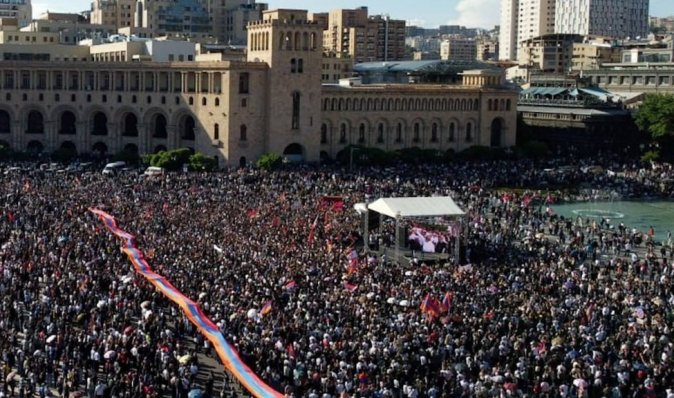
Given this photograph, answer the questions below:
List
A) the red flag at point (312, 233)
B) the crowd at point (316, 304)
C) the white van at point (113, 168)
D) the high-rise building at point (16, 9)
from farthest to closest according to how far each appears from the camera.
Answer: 1. the high-rise building at point (16, 9)
2. the white van at point (113, 168)
3. the red flag at point (312, 233)
4. the crowd at point (316, 304)

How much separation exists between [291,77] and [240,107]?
5081mm

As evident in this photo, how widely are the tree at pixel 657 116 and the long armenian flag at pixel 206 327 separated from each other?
6340 cm

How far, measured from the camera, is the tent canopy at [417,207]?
52.9m

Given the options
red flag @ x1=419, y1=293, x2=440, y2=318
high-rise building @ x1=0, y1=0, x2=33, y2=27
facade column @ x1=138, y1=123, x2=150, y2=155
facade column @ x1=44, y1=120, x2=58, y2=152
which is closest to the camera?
red flag @ x1=419, y1=293, x2=440, y2=318

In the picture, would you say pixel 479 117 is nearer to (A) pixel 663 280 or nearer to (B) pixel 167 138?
(B) pixel 167 138

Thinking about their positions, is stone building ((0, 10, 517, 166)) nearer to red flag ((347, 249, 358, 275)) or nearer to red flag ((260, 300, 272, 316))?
red flag ((347, 249, 358, 275))

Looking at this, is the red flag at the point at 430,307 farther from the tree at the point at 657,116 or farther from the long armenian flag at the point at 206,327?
the tree at the point at 657,116

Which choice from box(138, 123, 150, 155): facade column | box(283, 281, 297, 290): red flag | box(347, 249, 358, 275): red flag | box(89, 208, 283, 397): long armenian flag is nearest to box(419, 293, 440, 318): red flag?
box(283, 281, 297, 290): red flag

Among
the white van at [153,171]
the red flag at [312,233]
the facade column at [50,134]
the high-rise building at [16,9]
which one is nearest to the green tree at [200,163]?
the white van at [153,171]

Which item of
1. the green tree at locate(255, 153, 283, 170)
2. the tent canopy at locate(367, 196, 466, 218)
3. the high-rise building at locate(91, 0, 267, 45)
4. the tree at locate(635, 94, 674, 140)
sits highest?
the high-rise building at locate(91, 0, 267, 45)

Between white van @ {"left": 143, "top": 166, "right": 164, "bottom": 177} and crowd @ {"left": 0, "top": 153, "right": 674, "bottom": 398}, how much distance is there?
12.2 metres

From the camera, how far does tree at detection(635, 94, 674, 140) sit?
3937 inches

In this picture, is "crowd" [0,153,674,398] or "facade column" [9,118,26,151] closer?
"crowd" [0,153,674,398]

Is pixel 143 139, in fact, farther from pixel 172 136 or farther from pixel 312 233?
pixel 312 233
